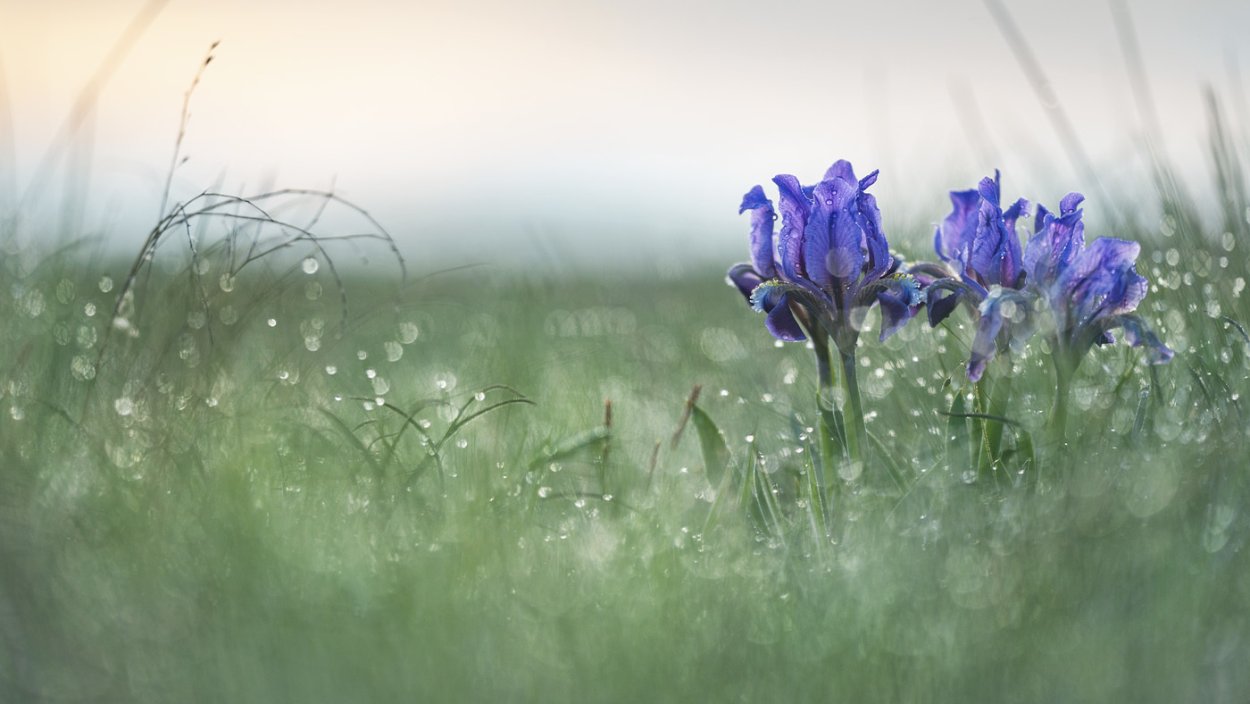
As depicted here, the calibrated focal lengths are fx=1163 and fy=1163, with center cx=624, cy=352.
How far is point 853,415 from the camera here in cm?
271

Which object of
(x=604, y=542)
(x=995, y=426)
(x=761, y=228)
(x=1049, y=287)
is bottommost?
(x=604, y=542)

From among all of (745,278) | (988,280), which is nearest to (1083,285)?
(988,280)

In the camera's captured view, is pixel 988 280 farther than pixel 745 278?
No

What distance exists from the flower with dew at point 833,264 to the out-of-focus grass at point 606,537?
0.92ft

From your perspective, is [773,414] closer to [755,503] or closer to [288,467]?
[755,503]

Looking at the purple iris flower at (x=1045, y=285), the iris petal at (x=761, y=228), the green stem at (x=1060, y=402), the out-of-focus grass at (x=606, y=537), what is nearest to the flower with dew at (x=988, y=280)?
the purple iris flower at (x=1045, y=285)

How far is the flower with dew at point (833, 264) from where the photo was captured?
2627 mm

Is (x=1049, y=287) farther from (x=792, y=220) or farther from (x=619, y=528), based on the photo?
(x=619, y=528)

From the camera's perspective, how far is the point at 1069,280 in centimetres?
262

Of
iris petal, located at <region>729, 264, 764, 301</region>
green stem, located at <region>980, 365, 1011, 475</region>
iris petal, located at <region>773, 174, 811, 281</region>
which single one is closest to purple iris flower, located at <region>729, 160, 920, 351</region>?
iris petal, located at <region>773, 174, 811, 281</region>

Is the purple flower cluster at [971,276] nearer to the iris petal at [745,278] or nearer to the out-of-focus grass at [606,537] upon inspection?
the iris petal at [745,278]

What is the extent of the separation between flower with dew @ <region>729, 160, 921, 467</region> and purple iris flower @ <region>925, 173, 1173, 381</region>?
0.11 metres

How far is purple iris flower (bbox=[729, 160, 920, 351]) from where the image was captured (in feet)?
8.61

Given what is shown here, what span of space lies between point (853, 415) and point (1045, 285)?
523mm
